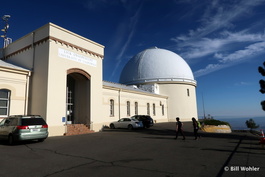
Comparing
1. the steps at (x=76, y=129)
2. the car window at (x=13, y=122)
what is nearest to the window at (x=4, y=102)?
the car window at (x=13, y=122)

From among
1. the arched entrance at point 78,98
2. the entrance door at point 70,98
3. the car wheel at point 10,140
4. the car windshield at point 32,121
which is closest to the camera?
the car wheel at point 10,140

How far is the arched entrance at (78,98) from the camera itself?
17625mm

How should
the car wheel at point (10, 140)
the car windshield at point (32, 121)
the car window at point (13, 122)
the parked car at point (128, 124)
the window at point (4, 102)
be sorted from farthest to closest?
the parked car at point (128, 124), the window at point (4, 102), the car window at point (13, 122), the car windshield at point (32, 121), the car wheel at point (10, 140)

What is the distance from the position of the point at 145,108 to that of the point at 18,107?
1865cm

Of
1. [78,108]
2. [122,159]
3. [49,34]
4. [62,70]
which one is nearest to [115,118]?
[78,108]

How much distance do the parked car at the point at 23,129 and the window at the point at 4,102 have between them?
2.97 m

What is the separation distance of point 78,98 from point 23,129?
8.70m

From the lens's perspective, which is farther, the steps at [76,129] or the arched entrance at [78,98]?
the arched entrance at [78,98]

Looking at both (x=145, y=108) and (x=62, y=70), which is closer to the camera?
(x=62, y=70)

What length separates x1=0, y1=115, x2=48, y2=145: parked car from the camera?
9.91 m

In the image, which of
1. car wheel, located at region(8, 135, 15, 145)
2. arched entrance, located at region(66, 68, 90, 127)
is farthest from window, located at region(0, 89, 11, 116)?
arched entrance, located at region(66, 68, 90, 127)

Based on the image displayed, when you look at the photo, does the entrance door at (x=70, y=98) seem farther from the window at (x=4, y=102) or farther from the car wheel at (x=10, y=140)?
the car wheel at (x=10, y=140)

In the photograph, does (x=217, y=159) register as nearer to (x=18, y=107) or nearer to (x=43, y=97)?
(x=43, y=97)

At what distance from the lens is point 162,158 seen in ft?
22.4
